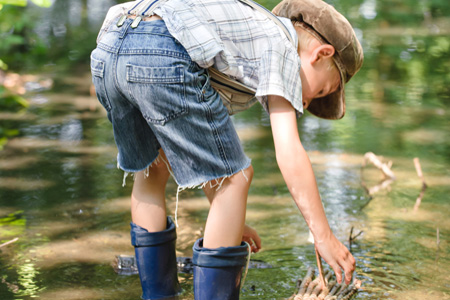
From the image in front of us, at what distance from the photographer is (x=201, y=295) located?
82.7 inches

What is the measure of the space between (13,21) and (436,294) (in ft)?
16.5

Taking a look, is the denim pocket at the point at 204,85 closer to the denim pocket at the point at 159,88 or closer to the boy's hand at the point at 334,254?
the denim pocket at the point at 159,88

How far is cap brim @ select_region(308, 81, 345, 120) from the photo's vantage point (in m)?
2.31

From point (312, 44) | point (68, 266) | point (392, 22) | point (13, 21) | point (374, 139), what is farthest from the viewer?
point (392, 22)

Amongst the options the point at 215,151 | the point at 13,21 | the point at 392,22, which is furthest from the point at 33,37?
the point at 215,151

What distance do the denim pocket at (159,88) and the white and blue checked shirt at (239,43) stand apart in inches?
3.5

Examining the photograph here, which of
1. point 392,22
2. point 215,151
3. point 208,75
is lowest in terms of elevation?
point 392,22

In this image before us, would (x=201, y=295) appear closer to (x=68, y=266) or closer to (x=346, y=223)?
(x=68, y=266)

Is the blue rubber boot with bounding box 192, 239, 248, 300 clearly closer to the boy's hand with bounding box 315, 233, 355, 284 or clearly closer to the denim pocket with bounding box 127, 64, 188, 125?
the boy's hand with bounding box 315, 233, 355, 284

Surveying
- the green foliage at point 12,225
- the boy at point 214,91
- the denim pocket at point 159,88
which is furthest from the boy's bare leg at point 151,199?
the green foliage at point 12,225

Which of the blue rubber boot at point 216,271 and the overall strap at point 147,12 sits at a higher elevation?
the overall strap at point 147,12

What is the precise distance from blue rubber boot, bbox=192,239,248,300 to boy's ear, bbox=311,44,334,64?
25.3 inches

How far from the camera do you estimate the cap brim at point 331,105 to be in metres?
2.31

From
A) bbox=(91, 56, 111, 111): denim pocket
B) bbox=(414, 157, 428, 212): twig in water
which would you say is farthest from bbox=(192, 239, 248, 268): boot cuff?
bbox=(414, 157, 428, 212): twig in water
